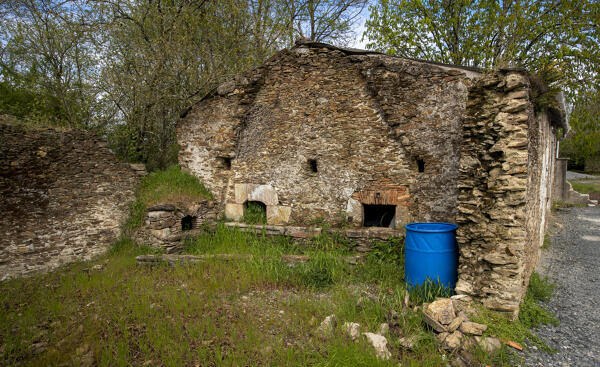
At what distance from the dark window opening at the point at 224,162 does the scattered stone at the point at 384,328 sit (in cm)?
523

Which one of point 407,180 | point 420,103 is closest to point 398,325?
point 407,180

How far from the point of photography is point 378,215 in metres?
6.50

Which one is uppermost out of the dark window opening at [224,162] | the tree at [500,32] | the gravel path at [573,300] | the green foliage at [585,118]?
the tree at [500,32]

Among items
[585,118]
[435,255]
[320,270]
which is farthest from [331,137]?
[585,118]

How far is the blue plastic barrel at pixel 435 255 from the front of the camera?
13.7 ft

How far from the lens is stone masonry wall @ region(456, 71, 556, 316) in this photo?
3775 mm

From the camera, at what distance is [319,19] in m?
14.2

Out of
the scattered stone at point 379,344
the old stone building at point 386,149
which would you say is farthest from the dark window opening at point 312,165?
the scattered stone at point 379,344

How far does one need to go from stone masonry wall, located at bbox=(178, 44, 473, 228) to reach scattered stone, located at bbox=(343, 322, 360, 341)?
275 centimetres

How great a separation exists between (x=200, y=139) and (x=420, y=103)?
16.2 feet

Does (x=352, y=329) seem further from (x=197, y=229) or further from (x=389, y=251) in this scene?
(x=197, y=229)

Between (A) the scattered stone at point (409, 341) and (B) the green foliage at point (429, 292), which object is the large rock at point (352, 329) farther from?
(B) the green foliage at point (429, 292)

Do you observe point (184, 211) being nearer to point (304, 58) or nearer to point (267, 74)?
point (267, 74)

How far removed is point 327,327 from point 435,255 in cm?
170
